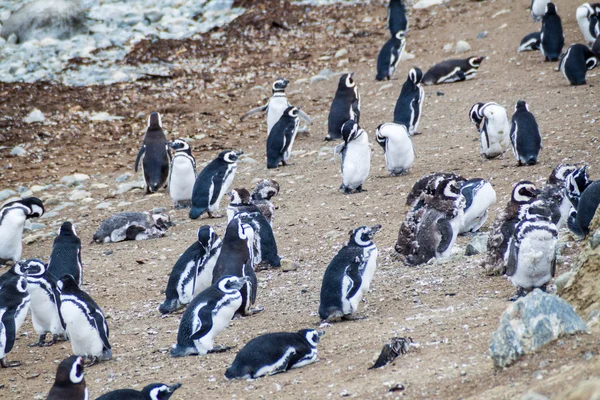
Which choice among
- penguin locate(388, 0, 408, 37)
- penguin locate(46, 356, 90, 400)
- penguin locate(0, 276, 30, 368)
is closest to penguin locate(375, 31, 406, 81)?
penguin locate(388, 0, 408, 37)

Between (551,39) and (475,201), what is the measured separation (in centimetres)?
824

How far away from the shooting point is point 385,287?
23.0 ft

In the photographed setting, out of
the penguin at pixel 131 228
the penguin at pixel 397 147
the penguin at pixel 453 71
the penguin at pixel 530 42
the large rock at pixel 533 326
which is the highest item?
the penguin at pixel 530 42

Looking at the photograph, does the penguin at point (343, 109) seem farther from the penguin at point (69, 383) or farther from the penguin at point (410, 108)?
the penguin at point (69, 383)

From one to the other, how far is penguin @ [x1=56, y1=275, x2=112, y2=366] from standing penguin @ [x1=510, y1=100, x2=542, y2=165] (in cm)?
529

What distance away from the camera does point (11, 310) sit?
6.91 meters

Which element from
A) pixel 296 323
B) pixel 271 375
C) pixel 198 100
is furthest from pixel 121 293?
pixel 198 100

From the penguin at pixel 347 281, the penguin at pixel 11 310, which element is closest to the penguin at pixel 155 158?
the penguin at pixel 11 310

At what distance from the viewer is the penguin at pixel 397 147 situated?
34.9ft

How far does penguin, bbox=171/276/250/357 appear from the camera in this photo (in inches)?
240

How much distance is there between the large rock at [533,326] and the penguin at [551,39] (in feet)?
38.6

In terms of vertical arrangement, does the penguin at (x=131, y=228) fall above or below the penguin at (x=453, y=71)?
below

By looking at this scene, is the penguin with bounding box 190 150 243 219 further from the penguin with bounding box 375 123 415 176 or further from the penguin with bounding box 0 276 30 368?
the penguin with bounding box 0 276 30 368

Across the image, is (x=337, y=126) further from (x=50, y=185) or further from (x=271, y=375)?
(x=271, y=375)
